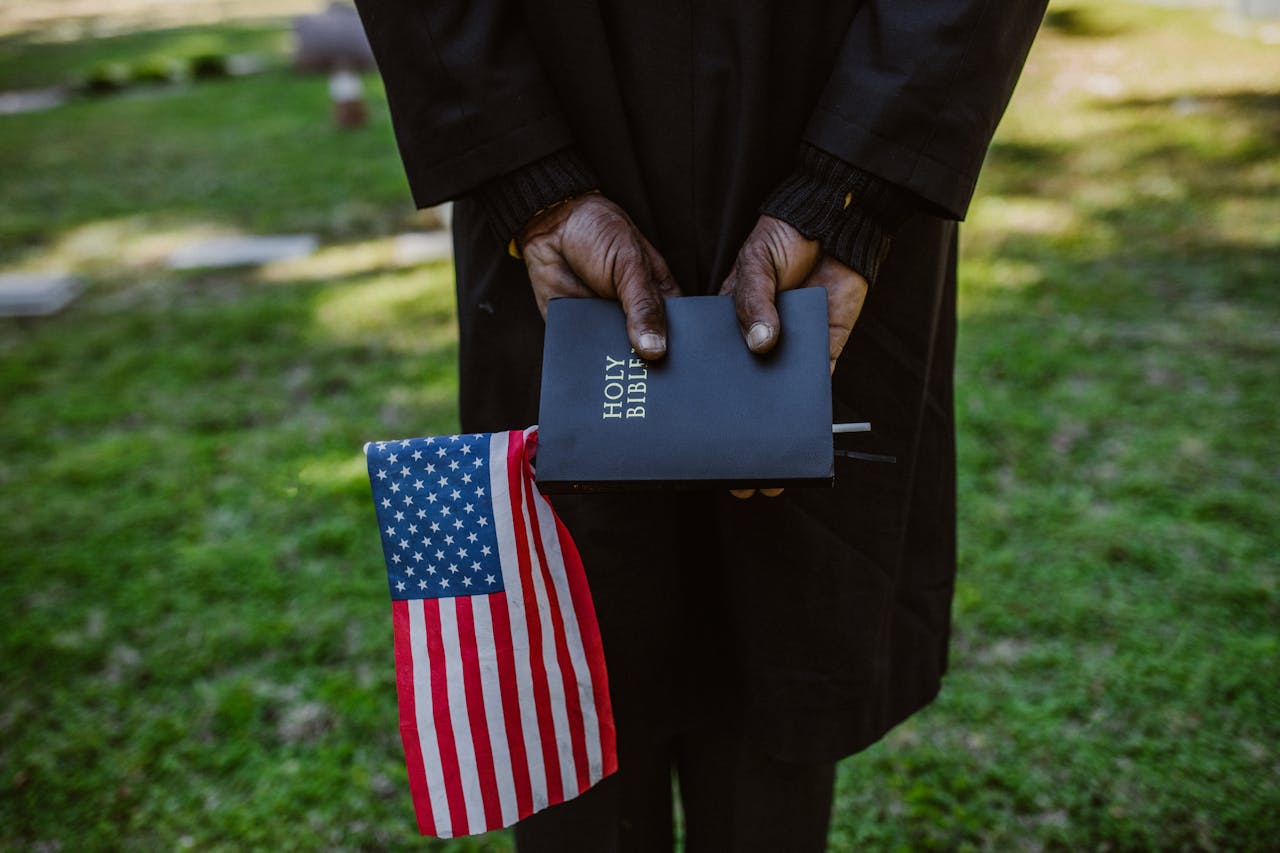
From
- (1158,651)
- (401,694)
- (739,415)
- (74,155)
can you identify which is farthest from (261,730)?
(74,155)

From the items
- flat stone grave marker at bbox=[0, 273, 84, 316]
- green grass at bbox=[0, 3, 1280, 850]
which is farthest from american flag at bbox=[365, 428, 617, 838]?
flat stone grave marker at bbox=[0, 273, 84, 316]

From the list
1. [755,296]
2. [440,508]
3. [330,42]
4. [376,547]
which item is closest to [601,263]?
[755,296]

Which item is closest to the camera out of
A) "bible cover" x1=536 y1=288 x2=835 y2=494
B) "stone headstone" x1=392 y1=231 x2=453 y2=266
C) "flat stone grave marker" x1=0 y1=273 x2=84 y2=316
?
"bible cover" x1=536 y1=288 x2=835 y2=494

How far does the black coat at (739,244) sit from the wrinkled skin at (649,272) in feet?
0.20

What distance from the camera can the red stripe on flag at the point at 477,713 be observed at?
3.67 feet

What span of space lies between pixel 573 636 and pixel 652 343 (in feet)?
1.27

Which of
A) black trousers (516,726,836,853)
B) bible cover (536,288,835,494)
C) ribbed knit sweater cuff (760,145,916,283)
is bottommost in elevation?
black trousers (516,726,836,853)

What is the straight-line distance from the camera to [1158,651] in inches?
92.3

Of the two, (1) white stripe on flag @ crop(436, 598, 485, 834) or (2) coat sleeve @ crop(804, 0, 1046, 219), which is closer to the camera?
(2) coat sleeve @ crop(804, 0, 1046, 219)

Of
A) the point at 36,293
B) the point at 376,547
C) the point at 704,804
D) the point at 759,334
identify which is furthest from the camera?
the point at 36,293

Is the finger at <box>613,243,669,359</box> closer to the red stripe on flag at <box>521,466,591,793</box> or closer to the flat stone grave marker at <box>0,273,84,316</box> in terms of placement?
the red stripe on flag at <box>521,466,591,793</box>

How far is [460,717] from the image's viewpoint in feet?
3.73

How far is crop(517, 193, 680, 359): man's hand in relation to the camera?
985 millimetres

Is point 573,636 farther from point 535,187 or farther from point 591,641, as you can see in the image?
point 535,187
